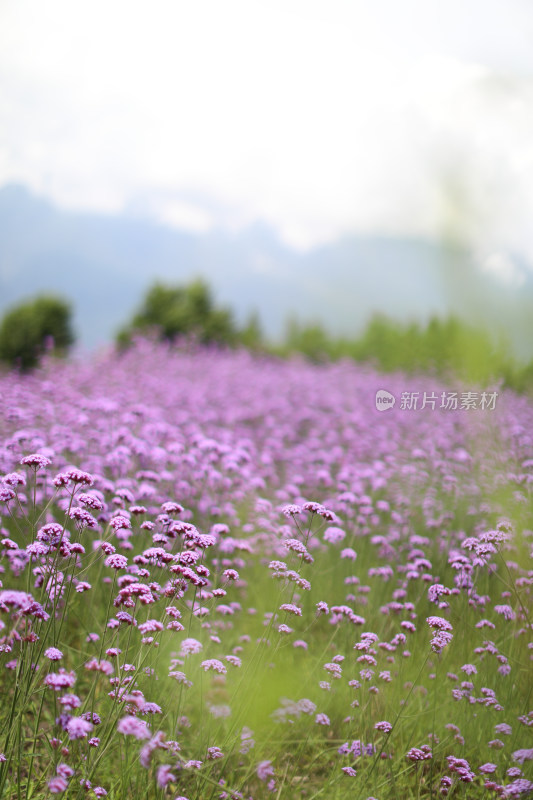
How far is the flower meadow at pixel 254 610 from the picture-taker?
2098mm

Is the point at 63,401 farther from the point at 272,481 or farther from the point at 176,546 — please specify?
the point at 176,546

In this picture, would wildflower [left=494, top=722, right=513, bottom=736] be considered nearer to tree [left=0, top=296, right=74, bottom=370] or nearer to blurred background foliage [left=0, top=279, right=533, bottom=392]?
blurred background foliage [left=0, top=279, right=533, bottom=392]

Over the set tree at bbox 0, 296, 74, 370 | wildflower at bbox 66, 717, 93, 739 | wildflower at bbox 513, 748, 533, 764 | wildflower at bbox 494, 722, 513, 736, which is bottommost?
wildflower at bbox 494, 722, 513, 736

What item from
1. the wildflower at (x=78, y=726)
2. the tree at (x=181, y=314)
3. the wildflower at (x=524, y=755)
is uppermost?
the tree at (x=181, y=314)

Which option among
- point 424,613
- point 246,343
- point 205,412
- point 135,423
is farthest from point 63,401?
point 246,343

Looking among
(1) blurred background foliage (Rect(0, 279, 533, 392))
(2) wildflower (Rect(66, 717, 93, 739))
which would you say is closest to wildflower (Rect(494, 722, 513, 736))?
(1) blurred background foliage (Rect(0, 279, 533, 392))

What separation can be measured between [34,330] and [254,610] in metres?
11.7

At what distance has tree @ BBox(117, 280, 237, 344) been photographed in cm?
1803

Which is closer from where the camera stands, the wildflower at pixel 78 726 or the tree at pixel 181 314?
the wildflower at pixel 78 726

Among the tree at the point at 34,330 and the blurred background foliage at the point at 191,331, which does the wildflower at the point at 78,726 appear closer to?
the blurred background foliage at the point at 191,331

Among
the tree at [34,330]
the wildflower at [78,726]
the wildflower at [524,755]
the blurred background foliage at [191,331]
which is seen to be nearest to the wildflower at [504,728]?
the wildflower at [524,755]

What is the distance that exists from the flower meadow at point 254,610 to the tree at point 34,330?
17.5 ft

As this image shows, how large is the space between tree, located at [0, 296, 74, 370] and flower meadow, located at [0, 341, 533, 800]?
5.34 meters

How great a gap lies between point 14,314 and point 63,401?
32.4 ft
